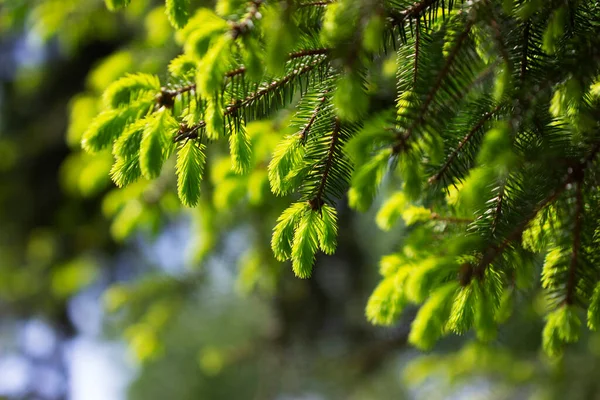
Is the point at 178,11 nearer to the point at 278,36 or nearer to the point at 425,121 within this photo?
the point at 278,36

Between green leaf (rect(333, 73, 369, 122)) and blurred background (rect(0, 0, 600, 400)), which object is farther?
blurred background (rect(0, 0, 600, 400))

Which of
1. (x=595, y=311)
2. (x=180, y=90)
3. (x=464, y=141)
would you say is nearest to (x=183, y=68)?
(x=180, y=90)

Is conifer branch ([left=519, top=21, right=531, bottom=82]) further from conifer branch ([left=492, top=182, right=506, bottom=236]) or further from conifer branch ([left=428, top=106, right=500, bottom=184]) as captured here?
conifer branch ([left=492, top=182, right=506, bottom=236])

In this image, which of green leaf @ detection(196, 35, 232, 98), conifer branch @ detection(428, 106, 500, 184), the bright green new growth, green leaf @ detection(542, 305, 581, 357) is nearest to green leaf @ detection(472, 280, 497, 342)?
the bright green new growth

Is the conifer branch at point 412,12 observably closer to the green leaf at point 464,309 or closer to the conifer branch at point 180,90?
the conifer branch at point 180,90

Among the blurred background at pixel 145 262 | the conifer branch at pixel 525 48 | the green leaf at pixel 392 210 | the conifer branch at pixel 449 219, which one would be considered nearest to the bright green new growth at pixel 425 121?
the conifer branch at pixel 525 48
